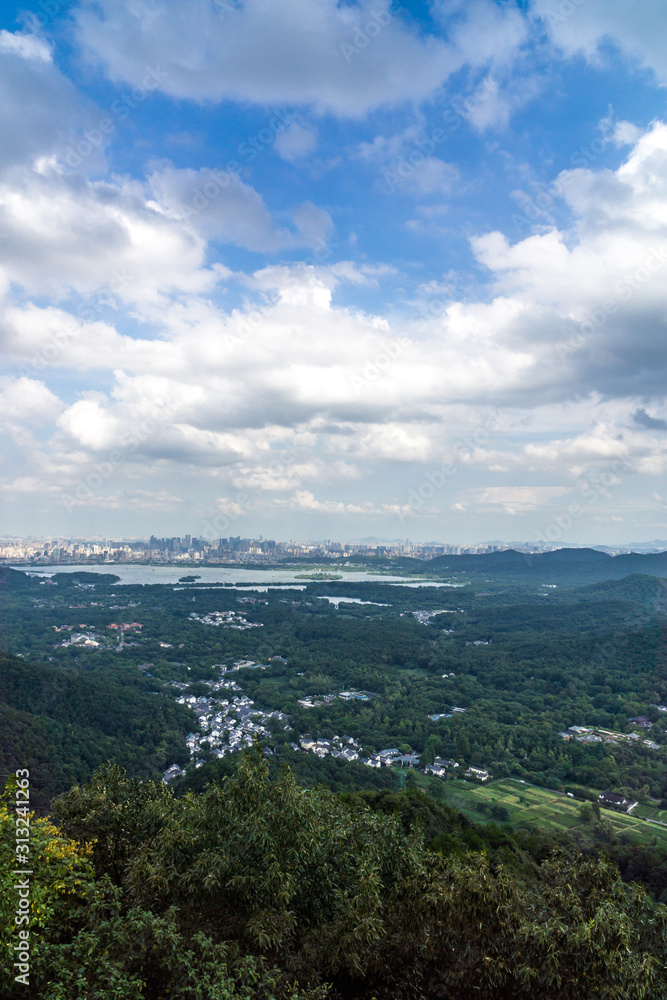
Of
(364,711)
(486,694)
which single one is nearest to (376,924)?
(364,711)

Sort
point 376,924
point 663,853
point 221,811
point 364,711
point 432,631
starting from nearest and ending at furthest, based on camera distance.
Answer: point 376,924
point 221,811
point 663,853
point 364,711
point 432,631

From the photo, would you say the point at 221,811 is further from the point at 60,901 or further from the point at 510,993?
the point at 510,993

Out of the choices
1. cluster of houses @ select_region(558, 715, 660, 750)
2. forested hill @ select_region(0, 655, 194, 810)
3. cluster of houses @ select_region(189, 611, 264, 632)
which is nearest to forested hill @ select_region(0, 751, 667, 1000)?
forested hill @ select_region(0, 655, 194, 810)

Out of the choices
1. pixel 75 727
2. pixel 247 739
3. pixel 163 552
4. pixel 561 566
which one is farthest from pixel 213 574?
pixel 75 727

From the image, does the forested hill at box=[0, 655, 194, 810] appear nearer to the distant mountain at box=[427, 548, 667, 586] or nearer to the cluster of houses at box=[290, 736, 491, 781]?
the cluster of houses at box=[290, 736, 491, 781]

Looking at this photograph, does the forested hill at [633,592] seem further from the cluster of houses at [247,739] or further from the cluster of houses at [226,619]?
the cluster of houses at [247,739]

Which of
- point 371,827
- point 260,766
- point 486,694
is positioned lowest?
point 486,694
